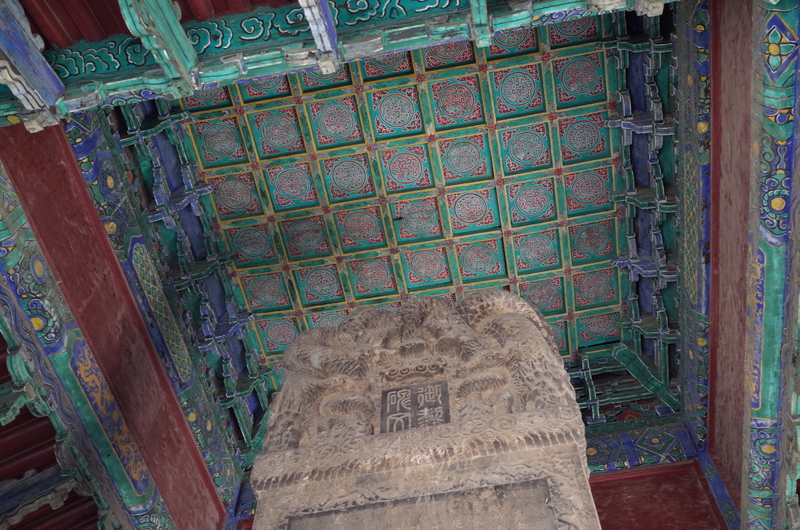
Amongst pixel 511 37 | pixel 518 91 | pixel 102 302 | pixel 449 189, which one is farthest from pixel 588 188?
pixel 102 302

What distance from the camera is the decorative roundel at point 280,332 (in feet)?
21.4

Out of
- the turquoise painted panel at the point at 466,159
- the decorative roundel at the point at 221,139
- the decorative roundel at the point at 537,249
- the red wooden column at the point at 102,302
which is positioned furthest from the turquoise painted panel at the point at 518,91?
the red wooden column at the point at 102,302

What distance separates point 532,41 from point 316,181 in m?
2.10

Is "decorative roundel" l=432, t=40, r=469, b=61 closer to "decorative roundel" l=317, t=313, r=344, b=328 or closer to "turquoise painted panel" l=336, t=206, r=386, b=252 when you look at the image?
"turquoise painted panel" l=336, t=206, r=386, b=252

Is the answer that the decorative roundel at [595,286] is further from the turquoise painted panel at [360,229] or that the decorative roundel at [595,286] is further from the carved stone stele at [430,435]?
the carved stone stele at [430,435]

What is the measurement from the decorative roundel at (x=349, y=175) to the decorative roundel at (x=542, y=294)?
6.19 feet

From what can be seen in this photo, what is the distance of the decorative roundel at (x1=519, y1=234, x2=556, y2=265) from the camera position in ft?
20.2

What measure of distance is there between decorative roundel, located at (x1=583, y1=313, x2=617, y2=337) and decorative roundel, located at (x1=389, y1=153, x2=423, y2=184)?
2207mm

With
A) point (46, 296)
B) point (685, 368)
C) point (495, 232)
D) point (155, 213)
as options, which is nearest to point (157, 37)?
point (46, 296)

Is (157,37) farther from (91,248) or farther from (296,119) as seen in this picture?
(296,119)

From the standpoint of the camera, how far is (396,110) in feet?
18.3

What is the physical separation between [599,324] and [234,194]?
364 cm

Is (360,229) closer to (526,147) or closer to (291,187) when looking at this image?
(291,187)

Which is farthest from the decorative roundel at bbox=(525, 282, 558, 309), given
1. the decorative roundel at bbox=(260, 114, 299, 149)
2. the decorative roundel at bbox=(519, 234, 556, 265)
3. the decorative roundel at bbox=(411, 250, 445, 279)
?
the decorative roundel at bbox=(260, 114, 299, 149)
